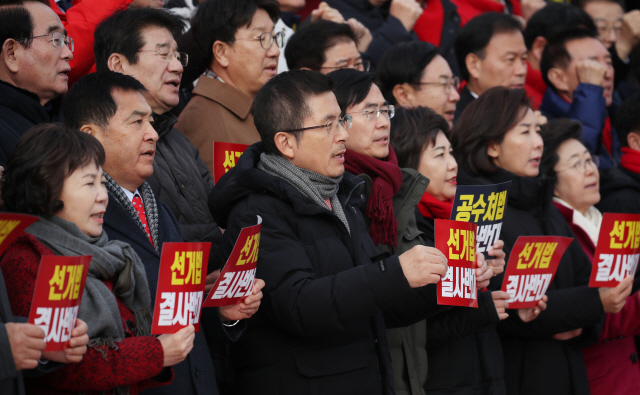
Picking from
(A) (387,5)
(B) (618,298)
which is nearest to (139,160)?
(B) (618,298)

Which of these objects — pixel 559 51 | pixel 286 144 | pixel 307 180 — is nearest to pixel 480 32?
pixel 559 51

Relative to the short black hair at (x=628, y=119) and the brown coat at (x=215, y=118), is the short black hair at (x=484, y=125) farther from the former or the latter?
the short black hair at (x=628, y=119)

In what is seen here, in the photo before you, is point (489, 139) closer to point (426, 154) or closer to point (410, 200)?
point (426, 154)

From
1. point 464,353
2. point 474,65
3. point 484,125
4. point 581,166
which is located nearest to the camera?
point 464,353

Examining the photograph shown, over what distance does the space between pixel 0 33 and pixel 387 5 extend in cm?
437

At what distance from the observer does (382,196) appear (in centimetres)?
404

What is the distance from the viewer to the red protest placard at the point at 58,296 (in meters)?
2.39

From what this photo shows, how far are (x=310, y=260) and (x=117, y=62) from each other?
1670mm

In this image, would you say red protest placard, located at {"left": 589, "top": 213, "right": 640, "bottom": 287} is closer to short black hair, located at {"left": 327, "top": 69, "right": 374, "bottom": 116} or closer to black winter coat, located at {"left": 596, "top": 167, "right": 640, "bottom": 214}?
black winter coat, located at {"left": 596, "top": 167, "right": 640, "bottom": 214}

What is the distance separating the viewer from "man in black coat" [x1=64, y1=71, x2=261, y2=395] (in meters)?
3.25

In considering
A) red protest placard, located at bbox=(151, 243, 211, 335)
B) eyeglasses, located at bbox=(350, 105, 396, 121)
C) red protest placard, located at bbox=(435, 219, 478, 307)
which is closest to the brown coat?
eyeglasses, located at bbox=(350, 105, 396, 121)

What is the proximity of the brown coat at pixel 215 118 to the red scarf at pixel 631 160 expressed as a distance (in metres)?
2.87

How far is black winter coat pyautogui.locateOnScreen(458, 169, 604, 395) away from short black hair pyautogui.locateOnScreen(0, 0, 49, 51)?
254 cm

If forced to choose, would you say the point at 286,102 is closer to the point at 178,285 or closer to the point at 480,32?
the point at 178,285
